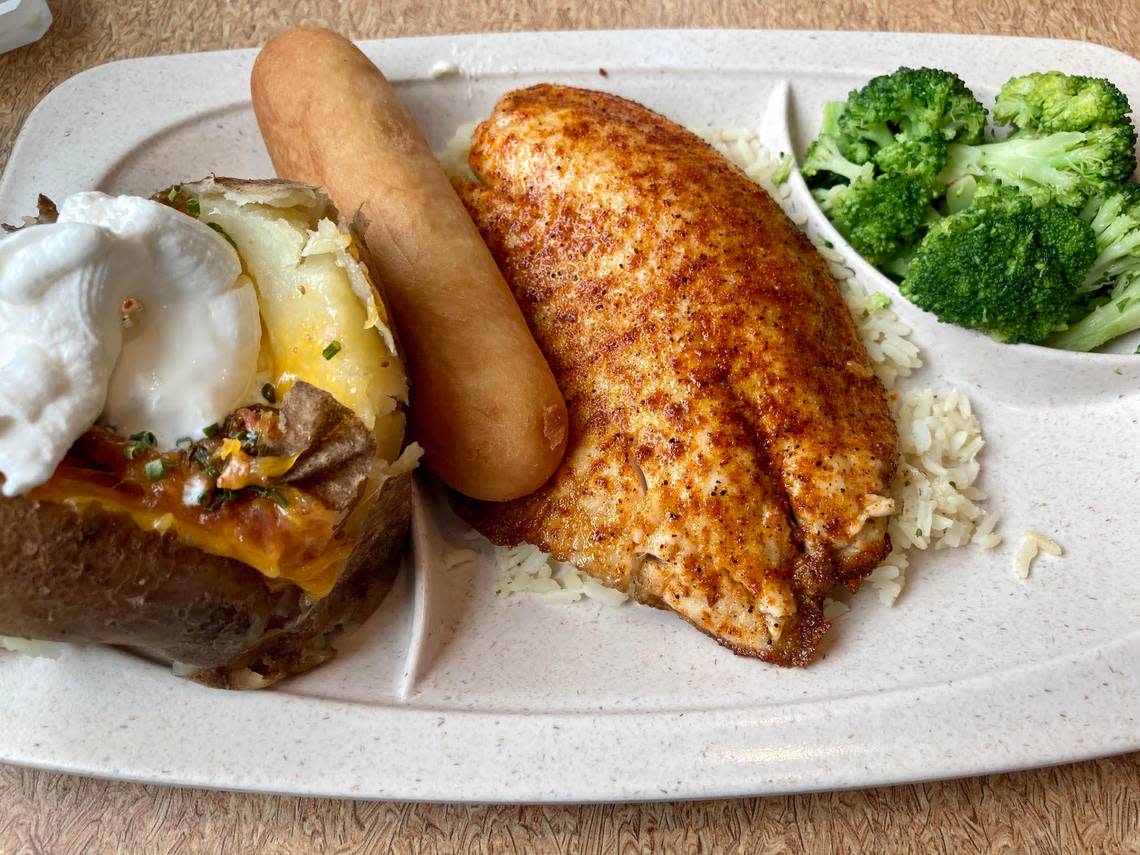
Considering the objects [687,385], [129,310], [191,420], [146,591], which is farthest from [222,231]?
[687,385]

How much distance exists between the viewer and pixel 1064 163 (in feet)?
8.09

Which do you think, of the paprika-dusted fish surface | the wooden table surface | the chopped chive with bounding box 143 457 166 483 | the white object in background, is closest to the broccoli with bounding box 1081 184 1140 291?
the paprika-dusted fish surface

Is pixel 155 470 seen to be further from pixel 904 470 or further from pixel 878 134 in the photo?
pixel 878 134

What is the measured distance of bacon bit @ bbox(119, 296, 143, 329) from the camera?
1600 millimetres

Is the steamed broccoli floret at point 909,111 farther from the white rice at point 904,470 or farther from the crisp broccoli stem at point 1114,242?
the crisp broccoli stem at point 1114,242

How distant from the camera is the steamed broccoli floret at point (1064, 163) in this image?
2.43 meters

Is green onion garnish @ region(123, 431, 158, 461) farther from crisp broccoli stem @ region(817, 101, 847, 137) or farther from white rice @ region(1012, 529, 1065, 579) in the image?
crisp broccoli stem @ region(817, 101, 847, 137)

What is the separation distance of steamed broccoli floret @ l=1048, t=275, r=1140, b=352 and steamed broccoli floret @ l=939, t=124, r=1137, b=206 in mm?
263

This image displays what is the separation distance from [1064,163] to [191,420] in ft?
7.50

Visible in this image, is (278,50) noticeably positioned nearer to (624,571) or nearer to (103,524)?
(103,524)

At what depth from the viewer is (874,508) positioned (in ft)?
6.72

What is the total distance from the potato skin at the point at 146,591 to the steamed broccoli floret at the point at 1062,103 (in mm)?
1990

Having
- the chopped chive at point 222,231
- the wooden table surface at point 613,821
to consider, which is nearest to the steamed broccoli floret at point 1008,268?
the wooden table surface at point 613,821

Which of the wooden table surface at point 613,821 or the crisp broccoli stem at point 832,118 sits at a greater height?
the crisp broccoli stem at point 832,118
